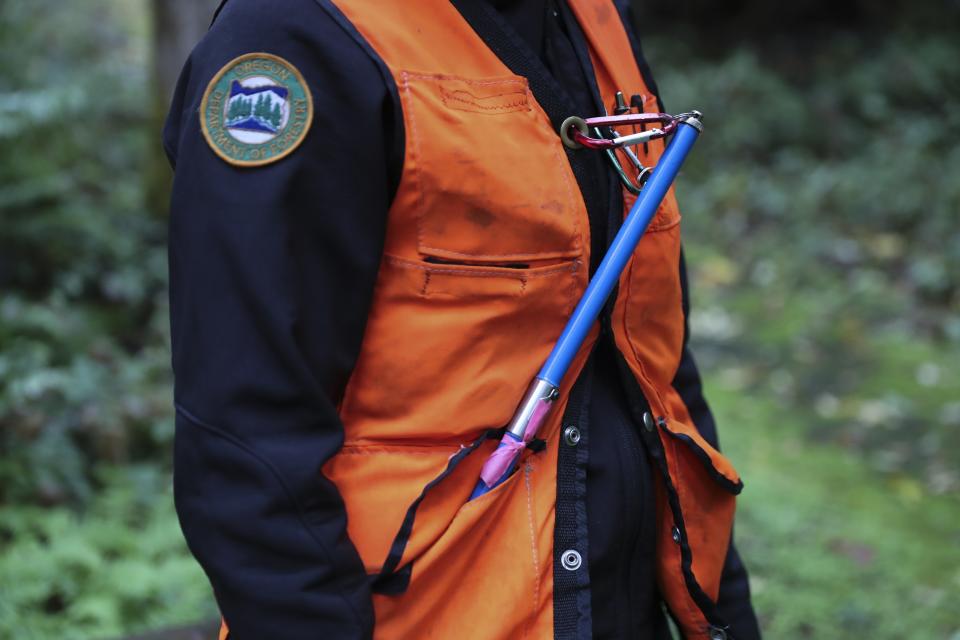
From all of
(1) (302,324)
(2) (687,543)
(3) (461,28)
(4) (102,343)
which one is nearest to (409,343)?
(1) (302,324)

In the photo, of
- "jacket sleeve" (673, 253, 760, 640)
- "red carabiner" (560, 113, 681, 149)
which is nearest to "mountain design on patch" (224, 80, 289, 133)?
"red carabiner" (560, 113, 681, 149)

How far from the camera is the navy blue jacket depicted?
128 cm

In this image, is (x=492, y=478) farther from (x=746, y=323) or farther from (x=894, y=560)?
(x=746, y=323)

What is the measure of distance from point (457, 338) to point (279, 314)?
0.89 feet

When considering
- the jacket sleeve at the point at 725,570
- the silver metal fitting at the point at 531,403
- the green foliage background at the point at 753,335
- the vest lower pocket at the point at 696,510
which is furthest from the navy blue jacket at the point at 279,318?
the green foliage background at the point at 753,335

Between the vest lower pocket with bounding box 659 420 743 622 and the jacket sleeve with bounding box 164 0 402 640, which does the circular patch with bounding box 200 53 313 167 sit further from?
the vest lower pocket with bounding box 659 420 743 622

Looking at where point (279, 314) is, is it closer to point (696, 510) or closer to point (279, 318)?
point (279, 318)

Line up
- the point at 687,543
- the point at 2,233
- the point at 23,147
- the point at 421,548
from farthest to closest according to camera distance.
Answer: the point at 23,147, the point at 2,233, the point at 687,543, the point at 421,548

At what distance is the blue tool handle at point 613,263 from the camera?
4.90 ft

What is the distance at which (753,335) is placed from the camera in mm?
6508

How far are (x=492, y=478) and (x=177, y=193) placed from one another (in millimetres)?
604

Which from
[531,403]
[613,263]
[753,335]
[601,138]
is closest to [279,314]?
[531,403]

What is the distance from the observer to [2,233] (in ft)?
A: 17.4

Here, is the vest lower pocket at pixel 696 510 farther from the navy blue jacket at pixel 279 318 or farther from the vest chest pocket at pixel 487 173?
the navy blue jacket at pixel 279 318
